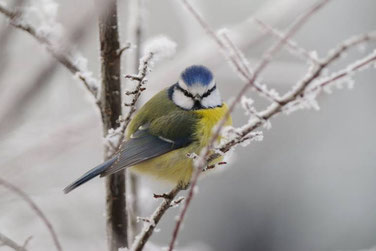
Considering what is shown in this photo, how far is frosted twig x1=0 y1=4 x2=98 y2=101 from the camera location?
1396 mm

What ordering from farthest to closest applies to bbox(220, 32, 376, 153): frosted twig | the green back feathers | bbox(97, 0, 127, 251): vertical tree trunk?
the green back feathers
bbox(97, 0, 127, 251): vertical tree trunk
bbox(220, 32, 376, 153): frosted twig

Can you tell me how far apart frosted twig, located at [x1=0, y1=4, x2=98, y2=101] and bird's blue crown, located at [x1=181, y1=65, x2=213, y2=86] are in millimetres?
990

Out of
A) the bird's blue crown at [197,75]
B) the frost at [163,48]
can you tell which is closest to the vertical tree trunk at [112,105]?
the frost at [163,48]

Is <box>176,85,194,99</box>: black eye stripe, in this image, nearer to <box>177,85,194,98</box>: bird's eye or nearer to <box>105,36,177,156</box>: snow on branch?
<box>177,85,194,98</box>: bird's eye

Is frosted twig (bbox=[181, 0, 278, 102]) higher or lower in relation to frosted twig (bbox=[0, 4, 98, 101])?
lower

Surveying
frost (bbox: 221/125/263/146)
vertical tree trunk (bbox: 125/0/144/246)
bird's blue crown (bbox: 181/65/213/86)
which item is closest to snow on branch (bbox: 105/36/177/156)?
frost (bbox: 221/125/263/146)

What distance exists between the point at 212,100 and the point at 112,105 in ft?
4.00

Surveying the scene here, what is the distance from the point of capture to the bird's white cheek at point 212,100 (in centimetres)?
271

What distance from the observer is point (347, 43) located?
0.97m

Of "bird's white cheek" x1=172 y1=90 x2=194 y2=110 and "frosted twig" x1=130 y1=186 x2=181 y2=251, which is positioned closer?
"frosted twig" x1=130 y1=186 x2=181 y2=251

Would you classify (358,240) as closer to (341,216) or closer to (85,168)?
(341,216)

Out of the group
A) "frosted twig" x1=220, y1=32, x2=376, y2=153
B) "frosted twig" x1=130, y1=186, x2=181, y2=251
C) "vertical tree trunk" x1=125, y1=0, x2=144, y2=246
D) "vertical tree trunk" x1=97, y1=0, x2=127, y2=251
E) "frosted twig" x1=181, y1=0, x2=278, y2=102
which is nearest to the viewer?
"frosted twig" x1=220, y1=32, x2=376, y2=153

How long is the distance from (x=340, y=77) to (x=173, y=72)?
133 centimetres

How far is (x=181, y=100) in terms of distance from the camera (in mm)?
2727
